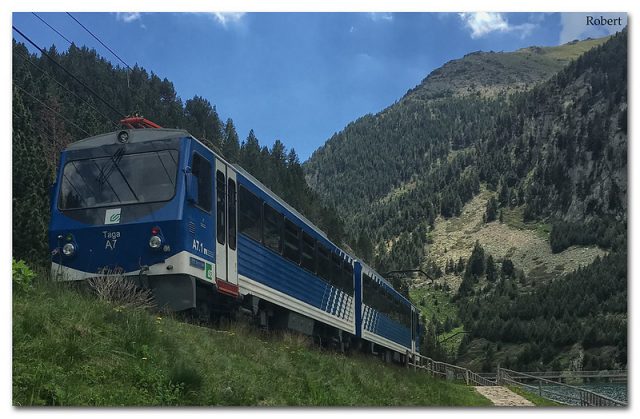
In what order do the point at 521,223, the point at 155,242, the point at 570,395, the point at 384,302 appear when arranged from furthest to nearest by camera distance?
the point at 521,223, the point at 384,302, the point at 570,395, the point at 155,242

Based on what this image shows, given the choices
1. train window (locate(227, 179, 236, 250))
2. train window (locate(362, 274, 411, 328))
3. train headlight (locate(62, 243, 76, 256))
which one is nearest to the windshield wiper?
train headlight (locate(62, 243, 76, 256))

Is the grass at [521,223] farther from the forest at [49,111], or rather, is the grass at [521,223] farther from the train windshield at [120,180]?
the train windshield at [120,180]

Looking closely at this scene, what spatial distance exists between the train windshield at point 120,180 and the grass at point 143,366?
6.29ft

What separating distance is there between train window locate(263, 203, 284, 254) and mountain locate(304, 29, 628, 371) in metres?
2.43

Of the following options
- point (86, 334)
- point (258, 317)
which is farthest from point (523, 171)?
point (86, 334)

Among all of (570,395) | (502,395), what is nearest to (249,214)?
(570,395)

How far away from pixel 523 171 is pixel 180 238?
2044cm

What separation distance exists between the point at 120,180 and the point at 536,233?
60.0 ft

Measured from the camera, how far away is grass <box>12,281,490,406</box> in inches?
283

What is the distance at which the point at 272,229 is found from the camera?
14.9m

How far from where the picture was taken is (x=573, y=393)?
1352 cm

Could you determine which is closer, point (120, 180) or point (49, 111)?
point (120, 180)

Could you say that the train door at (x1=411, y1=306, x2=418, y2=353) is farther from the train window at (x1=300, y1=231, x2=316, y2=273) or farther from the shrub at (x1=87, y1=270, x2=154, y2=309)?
the shrub at (x1=87, y1=270, x2=154, y2=309)

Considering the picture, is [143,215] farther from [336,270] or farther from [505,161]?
Answer: [505,161]
